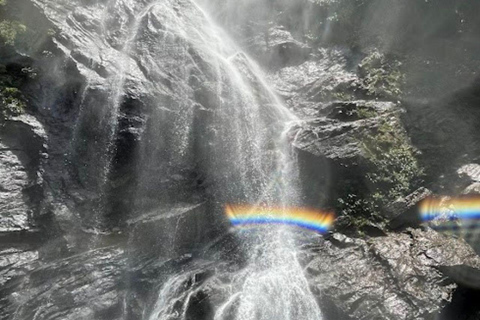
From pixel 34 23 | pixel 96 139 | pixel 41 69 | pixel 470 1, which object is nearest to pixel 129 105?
pixel 96 139

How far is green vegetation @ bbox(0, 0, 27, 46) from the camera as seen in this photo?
1222 cm

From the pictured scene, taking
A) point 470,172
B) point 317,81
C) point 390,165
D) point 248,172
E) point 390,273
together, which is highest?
point 317,81

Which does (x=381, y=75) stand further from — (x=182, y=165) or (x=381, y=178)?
(x=182, y=165)

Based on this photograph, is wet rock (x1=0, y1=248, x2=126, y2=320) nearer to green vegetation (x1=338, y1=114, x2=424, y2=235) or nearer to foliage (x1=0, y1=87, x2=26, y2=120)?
foliage (x1=0, y1=87, x2=26, y2=120)

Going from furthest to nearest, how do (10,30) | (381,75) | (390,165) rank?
(381,75) → (10,30) → (390,165)

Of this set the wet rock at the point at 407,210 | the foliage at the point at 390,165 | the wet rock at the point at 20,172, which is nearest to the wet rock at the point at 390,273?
the wet rock at the point at 407,210

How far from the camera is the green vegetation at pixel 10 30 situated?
12.2 meters

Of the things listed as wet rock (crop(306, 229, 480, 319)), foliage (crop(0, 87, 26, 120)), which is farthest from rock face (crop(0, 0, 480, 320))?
foliage (crop(0, 87, 26, 120))

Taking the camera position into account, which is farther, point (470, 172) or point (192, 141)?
point (192, 141)

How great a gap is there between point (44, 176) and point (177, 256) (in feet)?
15.4

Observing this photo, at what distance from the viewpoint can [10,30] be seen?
12.4m

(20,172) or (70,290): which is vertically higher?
(20,172)

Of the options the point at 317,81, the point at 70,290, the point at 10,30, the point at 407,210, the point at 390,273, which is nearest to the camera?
the point at 390,273

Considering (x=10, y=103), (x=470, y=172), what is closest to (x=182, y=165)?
(x=10, y=103)
